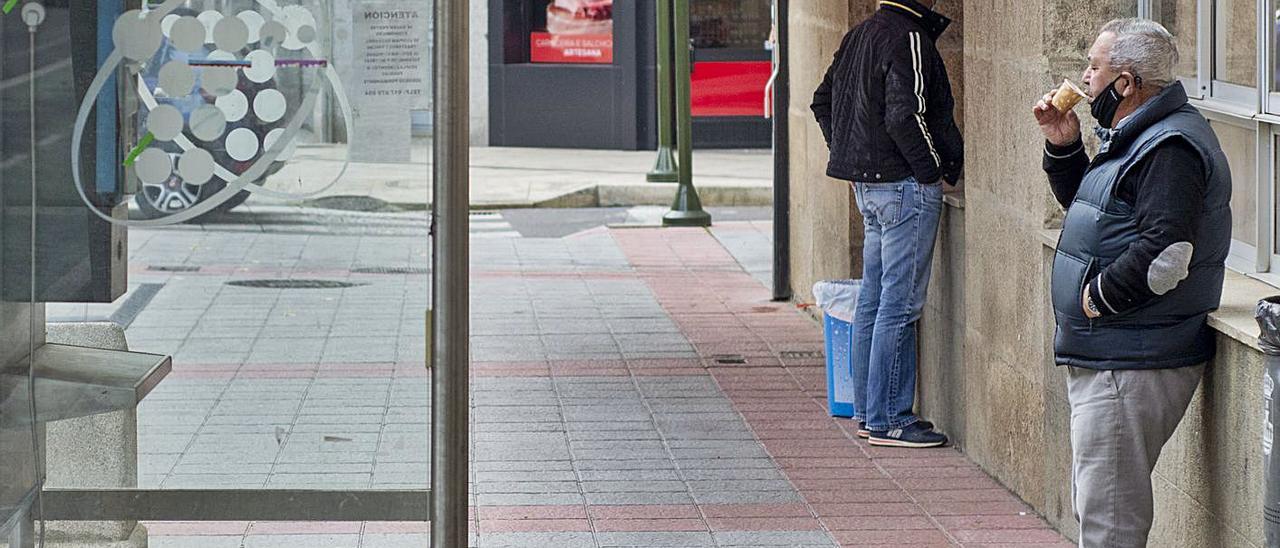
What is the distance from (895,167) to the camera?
7.02 meters

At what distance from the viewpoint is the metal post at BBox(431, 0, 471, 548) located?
13.7ft

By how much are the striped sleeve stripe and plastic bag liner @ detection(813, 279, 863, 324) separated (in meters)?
0.86

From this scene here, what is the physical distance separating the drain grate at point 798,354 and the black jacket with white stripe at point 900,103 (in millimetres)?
2311

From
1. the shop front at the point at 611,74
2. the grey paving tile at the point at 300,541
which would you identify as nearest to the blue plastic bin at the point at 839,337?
the grey paving tile at the point at 300,541

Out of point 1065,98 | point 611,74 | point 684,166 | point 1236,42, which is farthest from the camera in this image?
point 611,74

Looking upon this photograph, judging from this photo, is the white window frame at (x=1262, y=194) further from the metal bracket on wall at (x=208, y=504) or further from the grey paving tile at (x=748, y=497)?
the metal bracket on wall at (x=208, y=504)

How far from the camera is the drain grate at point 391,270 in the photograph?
4.21 m

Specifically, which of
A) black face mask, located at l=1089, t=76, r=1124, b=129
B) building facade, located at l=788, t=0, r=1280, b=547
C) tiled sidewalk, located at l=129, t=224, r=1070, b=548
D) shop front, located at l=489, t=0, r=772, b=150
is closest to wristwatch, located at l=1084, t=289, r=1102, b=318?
building facade, located at l=788, t=0, r=1280, b=547

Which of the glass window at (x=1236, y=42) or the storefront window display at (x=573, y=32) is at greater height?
the storefront window display at (x=573, y=32)

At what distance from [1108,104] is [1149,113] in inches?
5.6

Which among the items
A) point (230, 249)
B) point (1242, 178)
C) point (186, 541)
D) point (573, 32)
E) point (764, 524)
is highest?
point (573, 32)

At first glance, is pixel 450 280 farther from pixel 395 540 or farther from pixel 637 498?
pixel 637 498

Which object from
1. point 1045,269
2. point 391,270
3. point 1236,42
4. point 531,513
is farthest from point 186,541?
point 1236,42

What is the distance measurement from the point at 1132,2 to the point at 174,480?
11.4 feet
